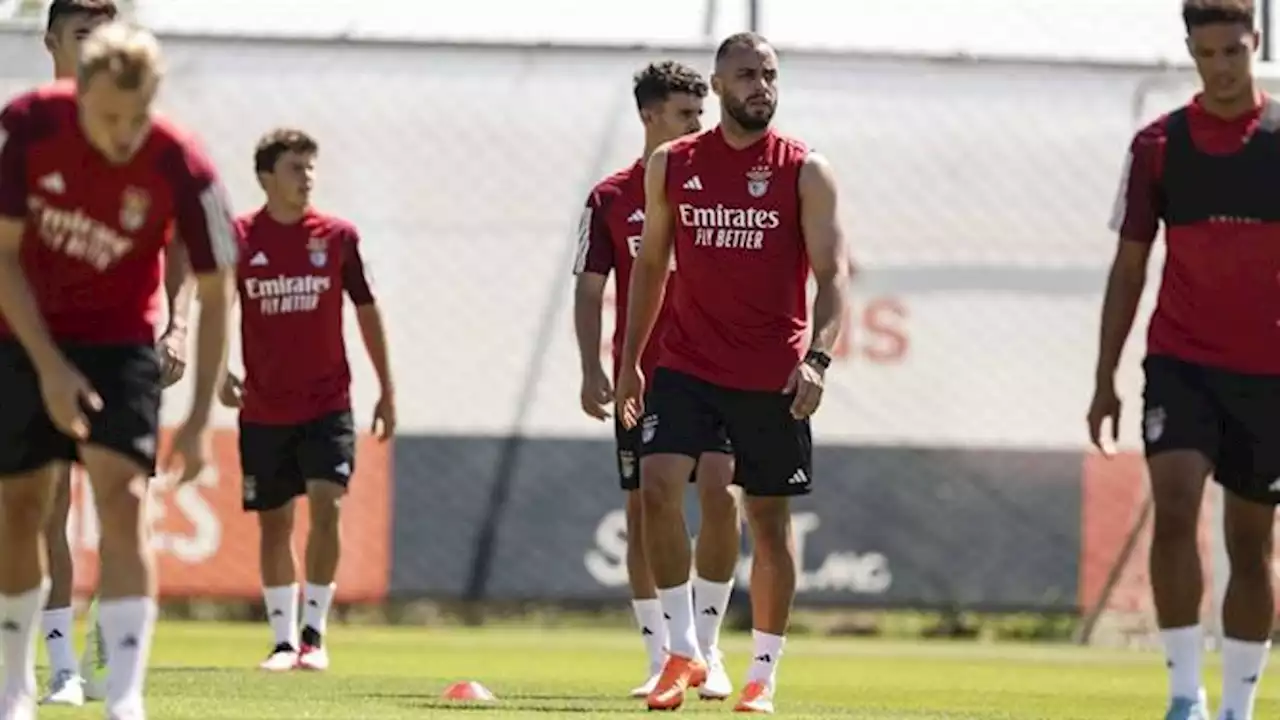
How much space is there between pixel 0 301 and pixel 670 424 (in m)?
3.53

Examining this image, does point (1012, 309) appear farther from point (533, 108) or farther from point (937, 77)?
point (533, 108)

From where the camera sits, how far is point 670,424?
448 inches

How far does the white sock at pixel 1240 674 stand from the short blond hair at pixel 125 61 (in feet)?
12.1

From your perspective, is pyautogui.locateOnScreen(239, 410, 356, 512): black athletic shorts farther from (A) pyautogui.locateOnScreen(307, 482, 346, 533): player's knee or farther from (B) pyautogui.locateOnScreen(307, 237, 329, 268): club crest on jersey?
(B) pyautogui.locateOnScreen(307, 237, 329, 268): club crest on jersey

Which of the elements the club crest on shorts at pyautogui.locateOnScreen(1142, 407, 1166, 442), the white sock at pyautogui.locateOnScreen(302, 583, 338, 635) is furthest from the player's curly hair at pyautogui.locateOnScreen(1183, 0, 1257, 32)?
the white sock at pyautogui.locateOnScreen(302, 583, 338, 635)

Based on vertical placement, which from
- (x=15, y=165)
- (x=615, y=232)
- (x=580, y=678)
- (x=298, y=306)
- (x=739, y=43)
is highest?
(x=739, y=43)

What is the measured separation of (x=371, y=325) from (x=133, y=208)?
21.7 feet

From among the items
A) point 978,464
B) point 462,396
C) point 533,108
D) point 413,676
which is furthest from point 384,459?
point 413,676

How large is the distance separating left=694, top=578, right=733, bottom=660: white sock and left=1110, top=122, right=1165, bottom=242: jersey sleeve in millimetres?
3191

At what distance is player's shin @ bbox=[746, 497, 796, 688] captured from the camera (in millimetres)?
11500

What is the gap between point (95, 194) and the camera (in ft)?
27.4

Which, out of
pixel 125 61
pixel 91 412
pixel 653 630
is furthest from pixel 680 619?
pixel 125 61

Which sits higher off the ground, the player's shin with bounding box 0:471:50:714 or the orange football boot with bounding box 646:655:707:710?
the player's shin with bounding box 0:471:50:714

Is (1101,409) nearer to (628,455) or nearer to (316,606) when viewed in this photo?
(628,455)
